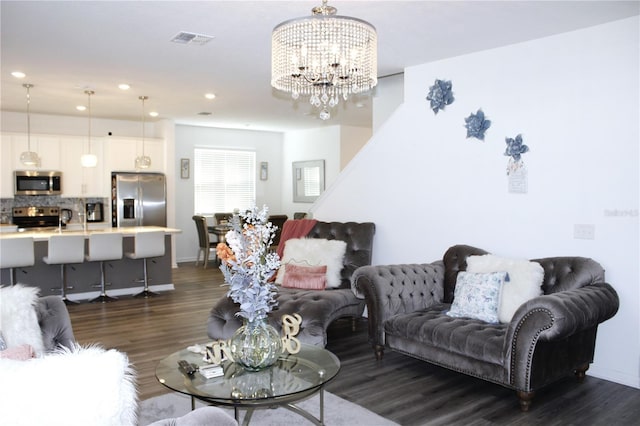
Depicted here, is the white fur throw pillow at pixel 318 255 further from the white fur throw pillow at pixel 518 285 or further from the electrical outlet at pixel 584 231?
the electrical outlet at pixel 584 231

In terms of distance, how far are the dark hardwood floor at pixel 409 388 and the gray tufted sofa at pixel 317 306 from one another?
351mm

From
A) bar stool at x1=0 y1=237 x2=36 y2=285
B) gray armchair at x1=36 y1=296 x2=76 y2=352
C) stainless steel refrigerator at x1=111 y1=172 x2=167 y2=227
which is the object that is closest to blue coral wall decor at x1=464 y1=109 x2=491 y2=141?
gray armchair at x1=36 y1=296 x2=76 y2=352

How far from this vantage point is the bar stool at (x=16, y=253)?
5.69m

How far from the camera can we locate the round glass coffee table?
8.07ft

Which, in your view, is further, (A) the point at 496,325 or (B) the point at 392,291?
(B) the point at 392,291

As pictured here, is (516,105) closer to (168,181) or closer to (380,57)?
(380,57)

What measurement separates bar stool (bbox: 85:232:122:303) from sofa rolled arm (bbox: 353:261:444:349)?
3627 millimetres

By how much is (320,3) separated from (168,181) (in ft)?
20.8

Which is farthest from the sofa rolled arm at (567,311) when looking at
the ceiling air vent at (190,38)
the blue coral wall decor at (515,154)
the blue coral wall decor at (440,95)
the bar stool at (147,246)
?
the bar stool at (147,246)

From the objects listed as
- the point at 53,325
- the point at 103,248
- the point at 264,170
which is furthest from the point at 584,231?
the point at 264,170

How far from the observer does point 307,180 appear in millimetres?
10594

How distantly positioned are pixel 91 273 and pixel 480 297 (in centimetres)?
505

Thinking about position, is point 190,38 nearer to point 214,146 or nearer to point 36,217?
point 36,217

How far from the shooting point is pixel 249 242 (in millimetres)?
2598
